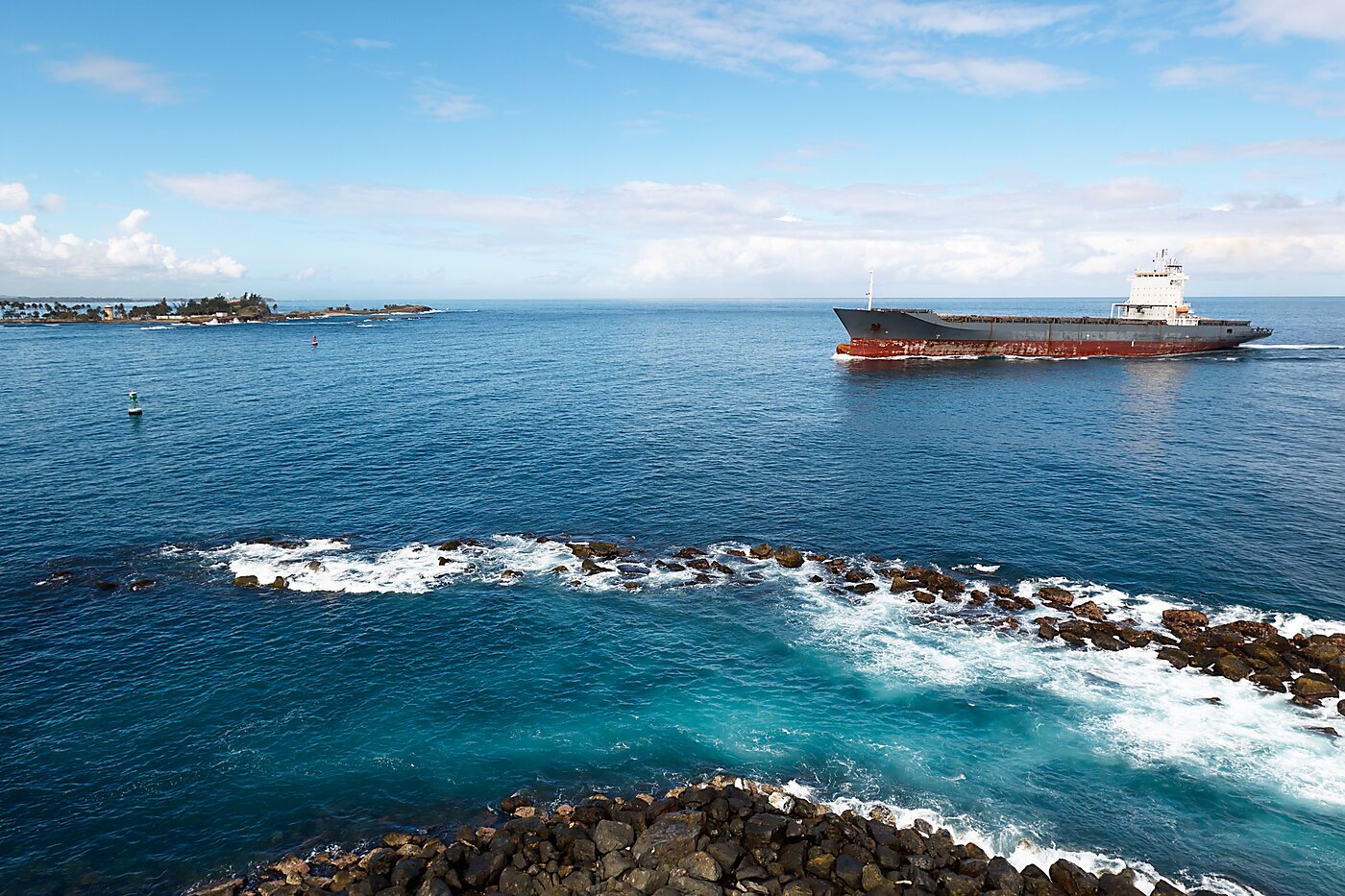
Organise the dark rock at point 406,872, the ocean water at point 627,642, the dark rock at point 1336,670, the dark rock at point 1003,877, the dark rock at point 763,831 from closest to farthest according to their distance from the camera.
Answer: the dark rock at point 1003,877, the dark rock at point 406,872, the dark rock at point 763,831, the ocean water at point 627,642, the dark rock at point 1336,670

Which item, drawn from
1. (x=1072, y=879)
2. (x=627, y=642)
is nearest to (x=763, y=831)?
(x=1072, y=879)

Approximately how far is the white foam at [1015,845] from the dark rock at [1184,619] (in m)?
21.9

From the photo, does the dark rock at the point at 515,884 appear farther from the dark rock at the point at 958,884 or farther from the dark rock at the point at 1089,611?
the dark rock at the point at 1089,611

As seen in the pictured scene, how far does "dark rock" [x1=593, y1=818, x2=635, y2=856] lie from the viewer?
93.6ft

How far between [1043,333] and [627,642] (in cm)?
16746

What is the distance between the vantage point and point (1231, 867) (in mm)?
28344

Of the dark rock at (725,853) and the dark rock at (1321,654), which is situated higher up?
the dark rock at (1321,654)

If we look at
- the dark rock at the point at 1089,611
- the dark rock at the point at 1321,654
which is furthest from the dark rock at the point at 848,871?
the dark rock at the point at 1321,654

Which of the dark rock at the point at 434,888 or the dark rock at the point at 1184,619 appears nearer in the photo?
the dark rock at the point at 434,888

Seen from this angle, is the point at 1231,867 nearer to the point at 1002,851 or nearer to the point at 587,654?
the point at 1002,851

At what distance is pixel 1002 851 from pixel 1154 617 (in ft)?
87.3

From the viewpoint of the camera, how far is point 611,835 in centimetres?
2878

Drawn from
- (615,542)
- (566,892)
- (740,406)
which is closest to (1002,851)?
(566,892)

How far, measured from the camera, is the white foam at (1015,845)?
27.7 m
